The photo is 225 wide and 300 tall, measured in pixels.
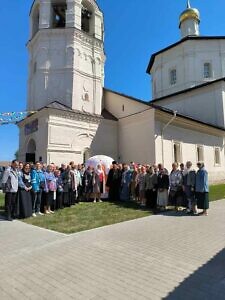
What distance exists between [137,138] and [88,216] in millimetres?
11724

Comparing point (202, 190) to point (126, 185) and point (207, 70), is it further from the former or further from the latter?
point (207, 70)

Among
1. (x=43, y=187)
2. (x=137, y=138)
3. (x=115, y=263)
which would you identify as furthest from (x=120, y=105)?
(x=115, y=263)

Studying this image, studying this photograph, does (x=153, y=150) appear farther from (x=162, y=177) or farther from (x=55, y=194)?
(x=55, y=194)

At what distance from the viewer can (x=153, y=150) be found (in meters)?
19.1

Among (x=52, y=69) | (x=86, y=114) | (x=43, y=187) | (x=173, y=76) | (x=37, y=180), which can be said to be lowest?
(x=43, y=187)

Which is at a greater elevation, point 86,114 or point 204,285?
point 86,114

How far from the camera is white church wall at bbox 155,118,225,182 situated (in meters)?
19.8

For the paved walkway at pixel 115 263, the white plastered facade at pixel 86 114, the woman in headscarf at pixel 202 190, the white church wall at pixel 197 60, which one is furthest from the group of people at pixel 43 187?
the white church wall at pixel 197 60

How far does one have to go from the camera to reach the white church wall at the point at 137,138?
1939 cm

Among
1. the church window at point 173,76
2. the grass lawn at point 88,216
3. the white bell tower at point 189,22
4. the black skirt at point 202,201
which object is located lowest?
the grass lawn at point 88,216

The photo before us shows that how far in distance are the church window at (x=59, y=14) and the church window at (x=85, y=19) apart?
5.13 feet

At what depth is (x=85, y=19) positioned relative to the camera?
23.1 metres

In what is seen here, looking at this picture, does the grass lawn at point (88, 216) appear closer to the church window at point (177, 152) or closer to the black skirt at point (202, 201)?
the black skirt at point (202, 201)

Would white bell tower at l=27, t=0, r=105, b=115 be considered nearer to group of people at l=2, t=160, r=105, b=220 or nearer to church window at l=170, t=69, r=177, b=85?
group of people at l=2, t=160, r=105, b=220
